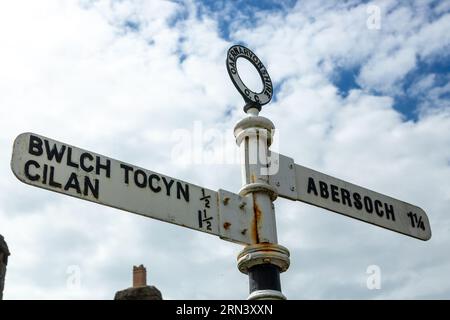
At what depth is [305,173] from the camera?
157 inches

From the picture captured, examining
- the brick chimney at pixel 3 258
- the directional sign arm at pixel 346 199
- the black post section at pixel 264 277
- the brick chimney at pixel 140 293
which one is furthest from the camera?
the brick chimney at pixel 140 293

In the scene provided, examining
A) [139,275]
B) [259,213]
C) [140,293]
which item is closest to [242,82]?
[259,213]

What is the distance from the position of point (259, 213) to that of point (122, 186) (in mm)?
827

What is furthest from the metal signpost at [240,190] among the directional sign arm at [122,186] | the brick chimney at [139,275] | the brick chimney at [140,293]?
the brick chimney at [139,275]

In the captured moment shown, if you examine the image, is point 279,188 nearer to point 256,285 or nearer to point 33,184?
point 256,285

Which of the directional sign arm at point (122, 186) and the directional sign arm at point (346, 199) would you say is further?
the directional sign arm at point (346, 199)

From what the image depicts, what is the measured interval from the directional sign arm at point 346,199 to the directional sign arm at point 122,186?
1.38 ft

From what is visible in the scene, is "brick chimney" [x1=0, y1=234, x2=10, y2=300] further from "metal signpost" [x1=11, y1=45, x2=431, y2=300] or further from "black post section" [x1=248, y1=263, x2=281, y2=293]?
"black post section" [x1=248, y1=263, x2=281, y2=293]

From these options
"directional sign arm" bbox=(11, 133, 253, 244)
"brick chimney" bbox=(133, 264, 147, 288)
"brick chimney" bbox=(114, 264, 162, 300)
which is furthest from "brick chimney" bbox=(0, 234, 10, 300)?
"brick chimney" bbox=(133, 264, 147, 288)

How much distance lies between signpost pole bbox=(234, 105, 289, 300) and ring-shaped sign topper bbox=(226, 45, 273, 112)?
0.22 feet

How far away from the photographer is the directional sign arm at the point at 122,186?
10.1 ft

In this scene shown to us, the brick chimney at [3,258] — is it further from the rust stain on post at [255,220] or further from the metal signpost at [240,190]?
the rust stain on post at [255,220]
